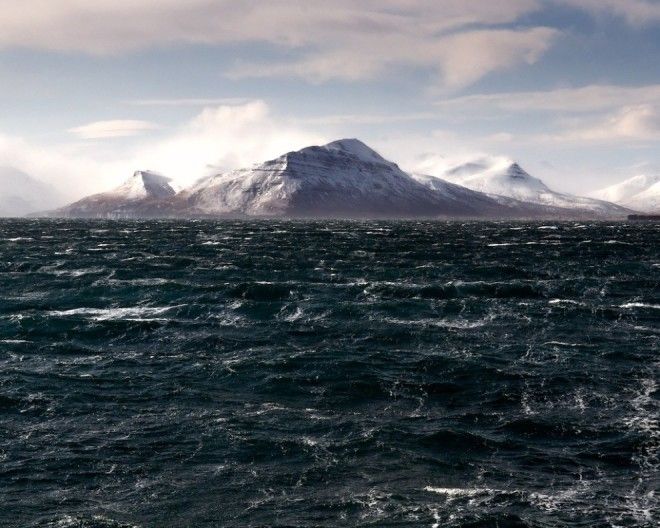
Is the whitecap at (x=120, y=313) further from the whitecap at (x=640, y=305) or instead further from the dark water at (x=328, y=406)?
the whitecap at (x=640, y=305)

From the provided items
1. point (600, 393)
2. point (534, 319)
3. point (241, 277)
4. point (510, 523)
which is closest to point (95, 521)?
point (510, 523)

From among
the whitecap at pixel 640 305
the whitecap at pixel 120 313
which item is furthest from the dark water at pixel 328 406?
the whitecap at pixel 640 305

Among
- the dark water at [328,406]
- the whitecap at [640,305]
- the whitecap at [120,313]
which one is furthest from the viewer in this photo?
the whitecap at [640,305]

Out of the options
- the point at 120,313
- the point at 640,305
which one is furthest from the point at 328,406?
the point at 640,305

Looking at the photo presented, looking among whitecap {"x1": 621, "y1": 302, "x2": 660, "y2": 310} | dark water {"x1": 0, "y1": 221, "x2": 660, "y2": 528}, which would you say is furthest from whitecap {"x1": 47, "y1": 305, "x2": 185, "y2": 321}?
whitecap {"x1": 621, "y1": 302, "x2": 660, "y2": 310}

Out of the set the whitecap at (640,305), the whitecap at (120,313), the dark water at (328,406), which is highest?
the whitecap at (640,305)

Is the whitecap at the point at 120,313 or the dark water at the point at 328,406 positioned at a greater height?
the whitecap at the point at 120,313

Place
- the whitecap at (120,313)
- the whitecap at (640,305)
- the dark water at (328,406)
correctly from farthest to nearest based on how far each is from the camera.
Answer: the whitecap at (640,305)
the whitecap at (120,313)
the dark water at (328,406)

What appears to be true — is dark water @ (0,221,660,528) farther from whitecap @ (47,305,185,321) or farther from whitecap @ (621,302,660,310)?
whitecap @ (621,302,660,310)

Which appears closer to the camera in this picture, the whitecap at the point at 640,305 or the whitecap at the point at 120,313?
the whitecap at the point at 120,313

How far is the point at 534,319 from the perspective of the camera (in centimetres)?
7012

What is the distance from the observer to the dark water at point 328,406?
3095 cm

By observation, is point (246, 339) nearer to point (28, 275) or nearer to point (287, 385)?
point (287, 385)

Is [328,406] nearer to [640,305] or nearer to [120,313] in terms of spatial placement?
[120,313]
